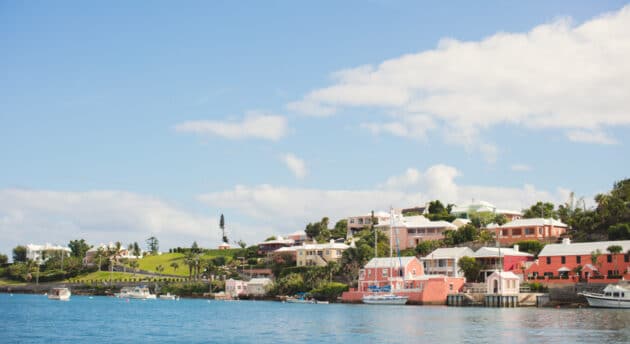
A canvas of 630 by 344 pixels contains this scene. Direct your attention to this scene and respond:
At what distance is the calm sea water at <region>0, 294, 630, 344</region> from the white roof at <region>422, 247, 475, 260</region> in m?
25.2

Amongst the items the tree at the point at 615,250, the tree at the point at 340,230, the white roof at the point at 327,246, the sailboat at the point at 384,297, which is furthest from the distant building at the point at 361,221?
the tree at the point at 615,250

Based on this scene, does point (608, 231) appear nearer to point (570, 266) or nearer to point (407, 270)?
point (570, 266)

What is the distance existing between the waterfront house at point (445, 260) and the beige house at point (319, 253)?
94.7ft

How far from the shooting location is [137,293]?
148 meters

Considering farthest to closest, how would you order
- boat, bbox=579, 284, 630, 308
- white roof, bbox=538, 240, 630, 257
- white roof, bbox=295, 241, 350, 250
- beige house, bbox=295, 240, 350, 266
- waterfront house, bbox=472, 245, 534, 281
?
white roof, bbox=295, 241, 350, 250
beige house, bbox=295, 240, 350, 266
waterfront house, bbox=472, 245, 534, 281
white roof, bbox=538, 240, 630, 257
boat, bbox=579, 284, 630, 308

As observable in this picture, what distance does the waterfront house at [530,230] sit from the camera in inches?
4931

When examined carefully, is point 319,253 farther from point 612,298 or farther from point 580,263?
point 612,298

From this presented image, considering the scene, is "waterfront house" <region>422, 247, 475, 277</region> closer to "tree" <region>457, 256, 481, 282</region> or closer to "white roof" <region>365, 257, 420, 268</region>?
"tree" <region>457, 256, 481, 282</region>

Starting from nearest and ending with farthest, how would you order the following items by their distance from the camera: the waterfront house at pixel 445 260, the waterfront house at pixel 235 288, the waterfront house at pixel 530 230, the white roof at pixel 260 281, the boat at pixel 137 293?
the waterfront house at pixel 445 260
the waterfront house at pixel 530 230
the white roof at pixel 260 281
the waterfront house at pixel 235 288
the boat at pixel 137 293

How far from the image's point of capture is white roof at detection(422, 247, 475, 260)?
114 meters

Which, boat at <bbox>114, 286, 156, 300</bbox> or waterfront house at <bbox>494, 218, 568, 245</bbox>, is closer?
waterfront house at <bbox>494, 218, 568, 245</bbox>

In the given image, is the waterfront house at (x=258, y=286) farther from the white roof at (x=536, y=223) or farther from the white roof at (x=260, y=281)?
the white roof at (x=536, y=223)

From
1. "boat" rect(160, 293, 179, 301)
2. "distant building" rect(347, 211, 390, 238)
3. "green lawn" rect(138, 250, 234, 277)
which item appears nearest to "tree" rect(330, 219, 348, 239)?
"distant building" rect(347, 211, 390, 238)

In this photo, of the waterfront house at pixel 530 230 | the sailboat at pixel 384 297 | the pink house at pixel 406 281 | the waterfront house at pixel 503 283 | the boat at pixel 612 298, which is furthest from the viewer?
the waterfront house at pixel 530 230
